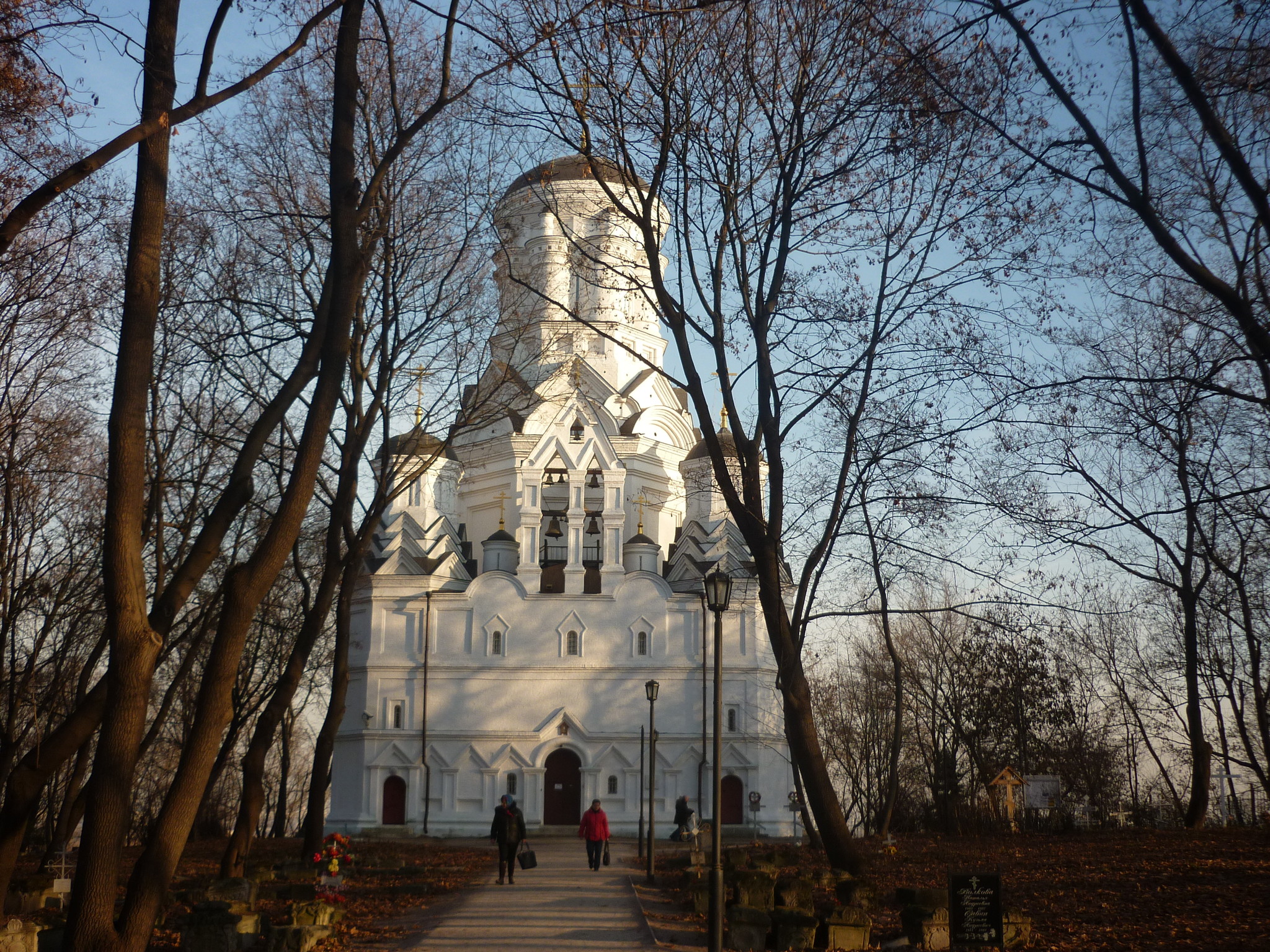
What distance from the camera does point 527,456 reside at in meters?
44.6

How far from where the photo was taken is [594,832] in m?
21.9

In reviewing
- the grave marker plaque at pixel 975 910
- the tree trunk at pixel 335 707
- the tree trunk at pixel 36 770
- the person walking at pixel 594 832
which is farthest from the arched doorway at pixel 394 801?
the grave marker plaque at pixel 975 910

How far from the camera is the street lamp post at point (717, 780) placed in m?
10.5

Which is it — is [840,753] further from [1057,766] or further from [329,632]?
[329,632]

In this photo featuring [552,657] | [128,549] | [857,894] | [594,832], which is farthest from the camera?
[552,657]

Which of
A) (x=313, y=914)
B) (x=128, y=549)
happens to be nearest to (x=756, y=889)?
(x=313, y=914)

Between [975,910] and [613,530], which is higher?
[613,530]

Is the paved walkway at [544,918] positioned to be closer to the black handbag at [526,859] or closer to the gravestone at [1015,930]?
the black handbag at [526,859]

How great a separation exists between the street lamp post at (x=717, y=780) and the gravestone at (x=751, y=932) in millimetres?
233

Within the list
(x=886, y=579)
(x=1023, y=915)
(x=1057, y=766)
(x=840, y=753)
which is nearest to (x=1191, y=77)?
(x=1023, y=915)

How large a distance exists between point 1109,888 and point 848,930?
403 centimetres

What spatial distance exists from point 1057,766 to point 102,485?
2648 cm

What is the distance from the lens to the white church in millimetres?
41344

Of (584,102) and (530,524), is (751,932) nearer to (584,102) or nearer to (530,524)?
(584,102)
